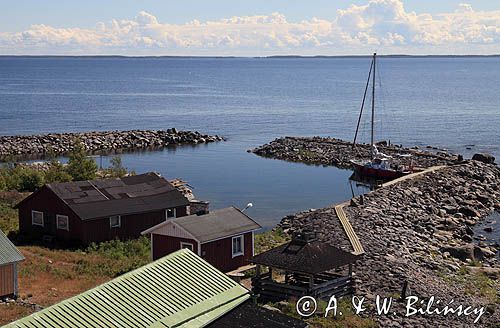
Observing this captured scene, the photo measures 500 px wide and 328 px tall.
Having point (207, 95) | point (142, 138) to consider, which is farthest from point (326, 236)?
point (207, 95)

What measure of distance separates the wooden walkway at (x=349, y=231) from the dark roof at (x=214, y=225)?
4.63 m

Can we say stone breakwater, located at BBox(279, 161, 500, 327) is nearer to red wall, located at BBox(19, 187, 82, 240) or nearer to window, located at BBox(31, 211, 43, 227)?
red wall, located at BBox(19, 187, 82, 240)

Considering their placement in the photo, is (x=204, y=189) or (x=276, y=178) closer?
(x=204, y=189)

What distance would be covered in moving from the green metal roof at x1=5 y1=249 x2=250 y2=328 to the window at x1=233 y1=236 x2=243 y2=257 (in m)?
11.8

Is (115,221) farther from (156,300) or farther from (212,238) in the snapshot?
(156,300)

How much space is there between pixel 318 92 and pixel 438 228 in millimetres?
145149

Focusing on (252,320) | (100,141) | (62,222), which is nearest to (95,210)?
(62,222)

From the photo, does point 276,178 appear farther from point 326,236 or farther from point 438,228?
point 326,236

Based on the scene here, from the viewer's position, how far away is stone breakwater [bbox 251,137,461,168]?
68438mm

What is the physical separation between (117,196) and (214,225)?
8.49 m

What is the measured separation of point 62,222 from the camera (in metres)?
35.5

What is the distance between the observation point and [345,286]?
25.2 meters

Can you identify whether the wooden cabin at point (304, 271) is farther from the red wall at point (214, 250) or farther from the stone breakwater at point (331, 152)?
the stone breakwater at point (331, 152)

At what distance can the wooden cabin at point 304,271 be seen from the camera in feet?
79.0
